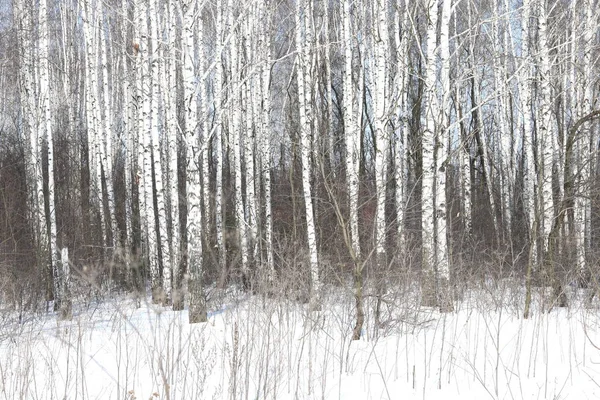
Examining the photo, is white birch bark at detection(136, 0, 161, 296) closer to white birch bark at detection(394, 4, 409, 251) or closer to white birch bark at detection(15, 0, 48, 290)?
white birch bark at detection(15, 0, 48, 290)

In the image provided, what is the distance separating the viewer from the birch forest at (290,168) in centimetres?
680

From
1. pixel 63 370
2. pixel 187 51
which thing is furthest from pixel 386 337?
pixel 187 51

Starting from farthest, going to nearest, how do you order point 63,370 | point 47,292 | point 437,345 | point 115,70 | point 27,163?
point 115,70 < point 27,163 < point 47,292 < point 437,345 < point 63,370

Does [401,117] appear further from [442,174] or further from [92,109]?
[92,109]

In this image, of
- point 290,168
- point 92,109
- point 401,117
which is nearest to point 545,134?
point 290,168

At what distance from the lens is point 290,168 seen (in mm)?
13305

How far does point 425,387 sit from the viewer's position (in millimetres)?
3914

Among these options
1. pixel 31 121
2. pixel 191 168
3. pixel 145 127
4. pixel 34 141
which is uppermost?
pixel 31 121

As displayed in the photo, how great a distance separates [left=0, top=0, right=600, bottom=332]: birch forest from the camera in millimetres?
6805

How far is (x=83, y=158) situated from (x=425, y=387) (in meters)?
15.3

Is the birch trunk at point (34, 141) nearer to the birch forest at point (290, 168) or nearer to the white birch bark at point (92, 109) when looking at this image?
the birch forest at point (290, 168)

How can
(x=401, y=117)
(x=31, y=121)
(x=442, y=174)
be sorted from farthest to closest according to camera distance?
(x=401, y=117) < (x=31, y=121) < (x=442, y=174)

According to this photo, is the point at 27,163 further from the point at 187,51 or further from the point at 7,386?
the point at 7,386

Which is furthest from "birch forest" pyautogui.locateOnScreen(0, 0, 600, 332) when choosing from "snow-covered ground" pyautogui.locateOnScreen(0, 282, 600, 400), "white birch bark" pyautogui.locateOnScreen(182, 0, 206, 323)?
"snow-covered ground" pyautogui.locateOnScreen(0, 282, 600, 400)
